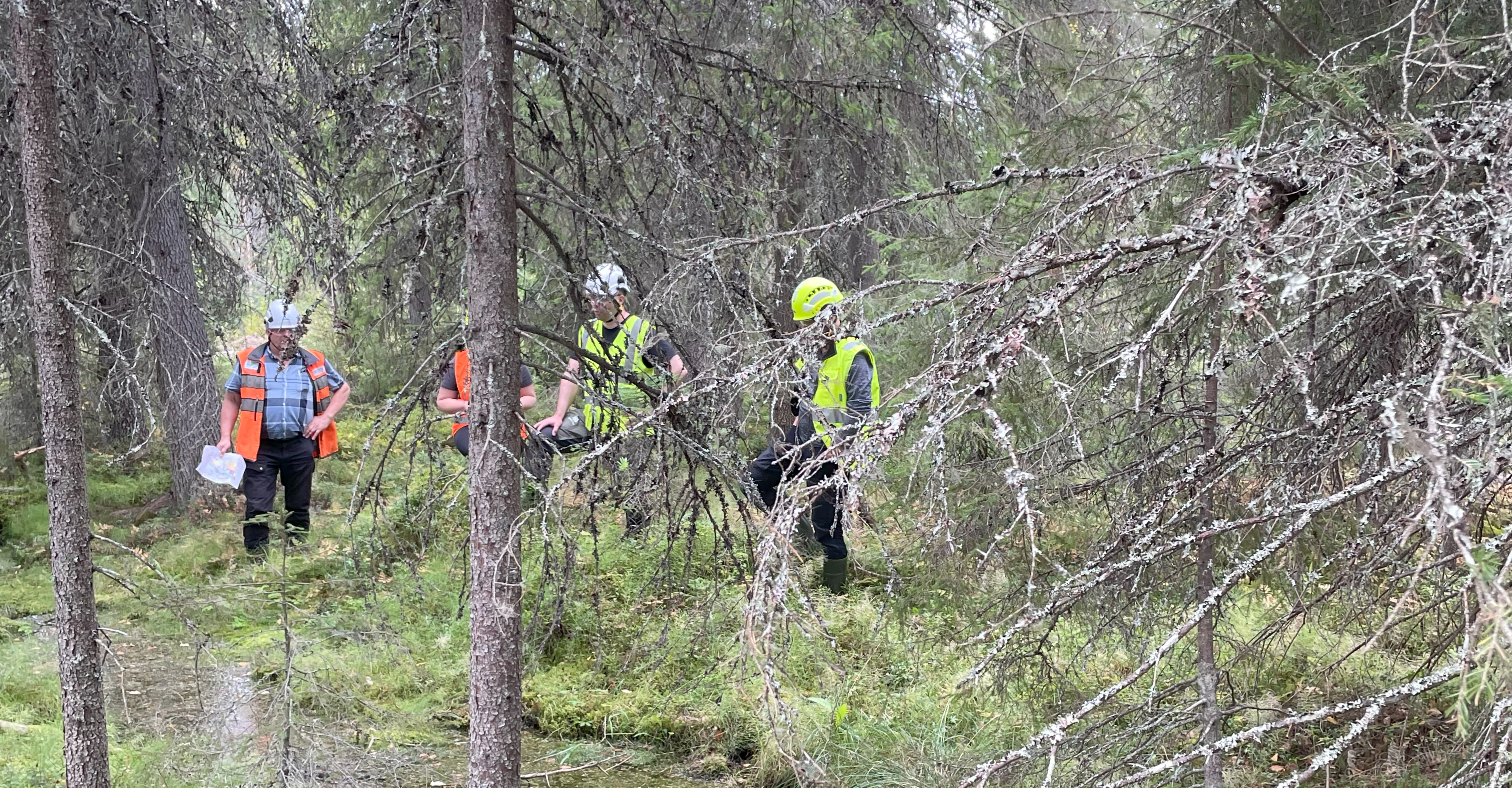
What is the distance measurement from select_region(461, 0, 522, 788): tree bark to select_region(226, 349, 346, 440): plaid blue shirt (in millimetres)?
4257

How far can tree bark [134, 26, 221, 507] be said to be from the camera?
695 centimetres

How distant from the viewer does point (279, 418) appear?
26.5 feet

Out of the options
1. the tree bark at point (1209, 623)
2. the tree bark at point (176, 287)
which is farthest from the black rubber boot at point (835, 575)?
the tree bark at point (176, 287)

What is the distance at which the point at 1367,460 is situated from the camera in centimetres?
329

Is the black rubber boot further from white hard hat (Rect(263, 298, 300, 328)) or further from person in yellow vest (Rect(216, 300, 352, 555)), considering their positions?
white hard hat (Rect(263, 298, 300, 328))

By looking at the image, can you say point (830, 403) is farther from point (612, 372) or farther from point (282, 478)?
point (282, 478)

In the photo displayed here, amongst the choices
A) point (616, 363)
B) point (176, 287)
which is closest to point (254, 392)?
point (176, 287)

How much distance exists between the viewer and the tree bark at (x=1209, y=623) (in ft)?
14.2

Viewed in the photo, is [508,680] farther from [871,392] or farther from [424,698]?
[871,392]

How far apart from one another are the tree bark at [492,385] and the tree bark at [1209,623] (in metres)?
2.57

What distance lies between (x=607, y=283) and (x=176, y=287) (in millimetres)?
3978

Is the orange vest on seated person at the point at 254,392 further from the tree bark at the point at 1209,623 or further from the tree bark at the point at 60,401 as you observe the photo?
the tree bark at the point at 1209,623

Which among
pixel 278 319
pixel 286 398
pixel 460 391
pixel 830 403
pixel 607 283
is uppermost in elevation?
pixel 278 319

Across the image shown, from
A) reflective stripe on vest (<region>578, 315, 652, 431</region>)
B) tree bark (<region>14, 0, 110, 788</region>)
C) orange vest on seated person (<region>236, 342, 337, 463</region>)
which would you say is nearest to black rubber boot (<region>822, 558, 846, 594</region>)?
reflective stripe on vest (<region>578, 315, 652, 431</region>)
